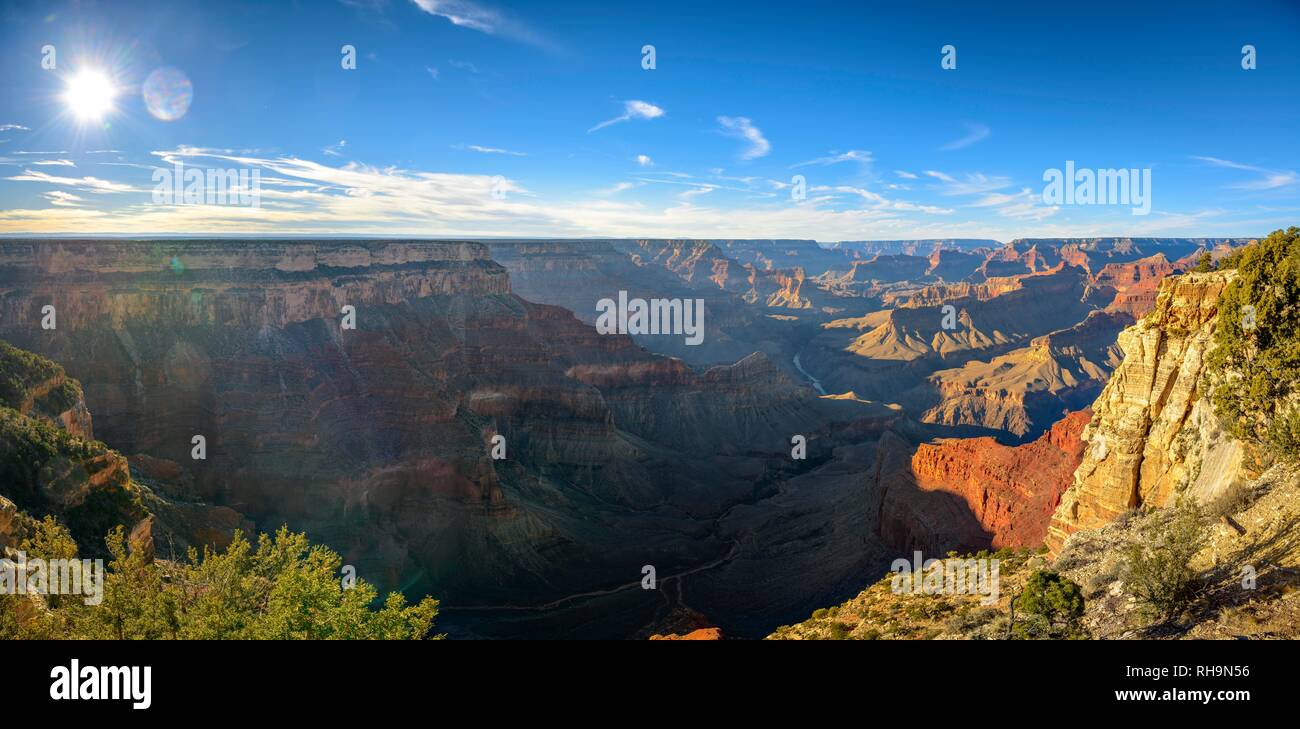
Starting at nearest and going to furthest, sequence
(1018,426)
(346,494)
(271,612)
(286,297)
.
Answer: (271,612), (346,494), (286,297), (1018,426)

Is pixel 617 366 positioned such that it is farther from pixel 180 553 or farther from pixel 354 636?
pixel 354 636

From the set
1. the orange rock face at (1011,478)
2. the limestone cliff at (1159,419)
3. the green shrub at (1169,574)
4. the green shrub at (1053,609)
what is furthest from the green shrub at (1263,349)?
the orange rock face at (1011,478)

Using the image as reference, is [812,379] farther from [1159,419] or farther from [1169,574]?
[1169,574]

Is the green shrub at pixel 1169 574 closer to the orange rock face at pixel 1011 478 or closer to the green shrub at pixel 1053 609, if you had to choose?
the green shrub at pixel 1053 609

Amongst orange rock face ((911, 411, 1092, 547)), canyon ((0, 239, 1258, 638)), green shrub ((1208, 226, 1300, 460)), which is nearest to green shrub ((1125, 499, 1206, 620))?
green shrub ((1208, 226, 1300, 460))

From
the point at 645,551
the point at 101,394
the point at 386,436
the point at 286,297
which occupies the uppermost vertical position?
the point at 286,297
